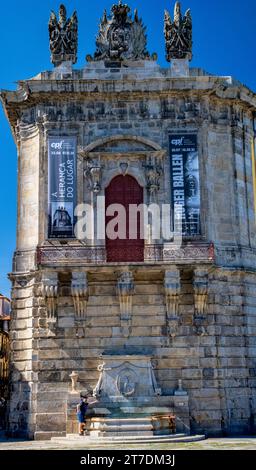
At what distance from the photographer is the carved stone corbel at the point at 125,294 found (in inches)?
893

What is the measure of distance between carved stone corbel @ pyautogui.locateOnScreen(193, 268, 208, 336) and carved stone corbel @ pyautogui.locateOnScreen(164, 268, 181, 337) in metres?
0.57

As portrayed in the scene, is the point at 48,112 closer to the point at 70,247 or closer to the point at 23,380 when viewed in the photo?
the point at 70,247

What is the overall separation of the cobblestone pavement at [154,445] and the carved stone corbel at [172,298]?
12.6 feet

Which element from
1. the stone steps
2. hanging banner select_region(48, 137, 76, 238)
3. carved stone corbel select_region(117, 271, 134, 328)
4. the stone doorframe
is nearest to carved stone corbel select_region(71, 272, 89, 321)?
carved stone corbel select_region(117, 271, 134, 328)

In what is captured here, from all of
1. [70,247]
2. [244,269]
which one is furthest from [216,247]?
[70,247]

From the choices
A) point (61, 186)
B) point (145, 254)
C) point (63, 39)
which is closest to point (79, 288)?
point (145, 254)

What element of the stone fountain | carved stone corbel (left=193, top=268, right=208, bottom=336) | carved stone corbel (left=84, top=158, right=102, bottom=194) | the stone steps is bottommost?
the stone steps

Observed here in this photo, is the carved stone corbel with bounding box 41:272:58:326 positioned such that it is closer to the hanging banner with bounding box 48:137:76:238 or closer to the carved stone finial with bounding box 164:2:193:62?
the hanging banner with bounding box 48:137:76:238

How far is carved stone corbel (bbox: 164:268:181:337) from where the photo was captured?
22.7 metres

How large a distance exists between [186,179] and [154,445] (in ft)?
30.8

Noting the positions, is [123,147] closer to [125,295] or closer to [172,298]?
[125,295]

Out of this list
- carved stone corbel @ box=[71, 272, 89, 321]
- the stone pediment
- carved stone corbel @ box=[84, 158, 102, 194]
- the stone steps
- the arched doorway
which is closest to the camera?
the stone steps

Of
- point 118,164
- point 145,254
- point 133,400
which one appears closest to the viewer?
point 133,400

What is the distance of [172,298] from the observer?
22.9m
